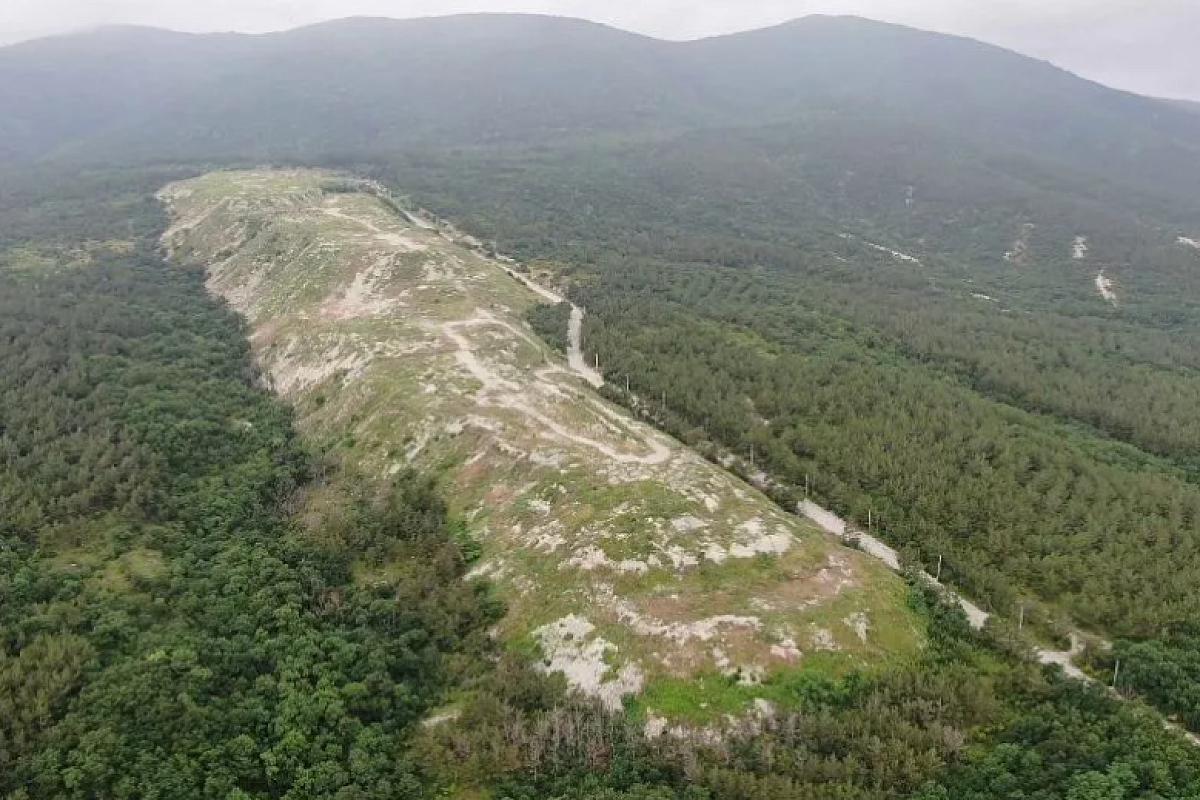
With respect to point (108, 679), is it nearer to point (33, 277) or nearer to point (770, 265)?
point (33, 277)

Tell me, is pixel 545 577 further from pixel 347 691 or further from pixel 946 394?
pixel 946 394

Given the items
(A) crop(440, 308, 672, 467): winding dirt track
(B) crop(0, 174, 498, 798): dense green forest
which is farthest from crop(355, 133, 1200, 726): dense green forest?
(B) crop(0, 174, 498, 798): dense green forest

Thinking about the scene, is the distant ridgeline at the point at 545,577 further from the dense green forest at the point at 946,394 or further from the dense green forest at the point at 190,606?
the dense green forest at the point at 946,394

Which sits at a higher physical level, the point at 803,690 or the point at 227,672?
the point at 803,690

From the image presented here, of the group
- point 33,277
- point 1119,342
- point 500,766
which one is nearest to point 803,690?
point 500,766

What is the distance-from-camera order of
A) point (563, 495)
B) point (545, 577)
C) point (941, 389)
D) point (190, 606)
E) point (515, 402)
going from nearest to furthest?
point (190, 606) → point (545, 577) → point (563, 495) → point (515, 402) → point (941, 389)

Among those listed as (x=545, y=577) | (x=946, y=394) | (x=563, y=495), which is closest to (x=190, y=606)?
(x=545, y=577)

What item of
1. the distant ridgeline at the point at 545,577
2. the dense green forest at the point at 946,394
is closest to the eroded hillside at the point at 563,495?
the distant ridgeline at the point at 545,577

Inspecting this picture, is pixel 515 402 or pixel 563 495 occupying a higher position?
pixel 515 402
